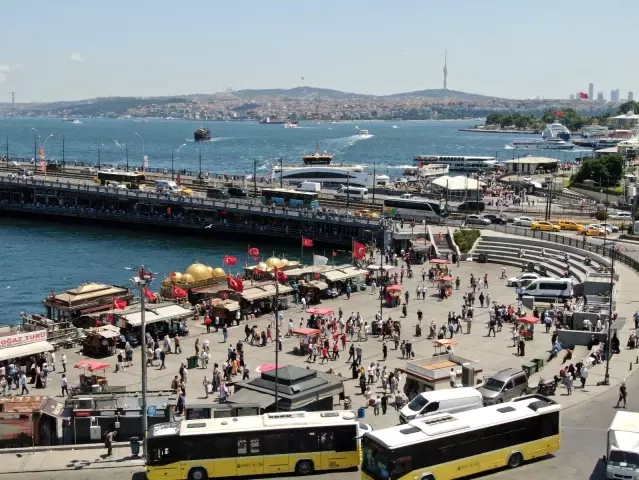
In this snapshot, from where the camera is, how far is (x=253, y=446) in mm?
21500

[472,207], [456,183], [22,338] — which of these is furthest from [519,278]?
[456,183]

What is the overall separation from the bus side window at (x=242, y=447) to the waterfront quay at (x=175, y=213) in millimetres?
46351

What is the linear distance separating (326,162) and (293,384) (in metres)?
97.2

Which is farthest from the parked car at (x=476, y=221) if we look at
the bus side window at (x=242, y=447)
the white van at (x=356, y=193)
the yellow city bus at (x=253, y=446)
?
the bus side window at (x=242, y=447)

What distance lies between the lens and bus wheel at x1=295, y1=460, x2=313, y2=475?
21719 millimetres

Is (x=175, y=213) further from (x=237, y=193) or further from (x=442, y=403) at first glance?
(x=442, y=403)

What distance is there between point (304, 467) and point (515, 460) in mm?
5397

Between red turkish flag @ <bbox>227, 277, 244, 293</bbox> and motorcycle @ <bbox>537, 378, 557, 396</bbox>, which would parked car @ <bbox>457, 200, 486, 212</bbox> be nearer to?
red turkish flag @ <bbox>227, 277, 244, 293</bbox>

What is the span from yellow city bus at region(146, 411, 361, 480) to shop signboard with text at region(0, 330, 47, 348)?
45.9 feet

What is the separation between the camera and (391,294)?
44.7 meters

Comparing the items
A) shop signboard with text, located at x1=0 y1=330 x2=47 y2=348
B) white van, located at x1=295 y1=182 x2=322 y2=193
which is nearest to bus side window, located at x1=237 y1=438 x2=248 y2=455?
shop signboard with text, located at x1=0 y1=330 x2=47 y2=348

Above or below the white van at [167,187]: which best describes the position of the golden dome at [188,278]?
below

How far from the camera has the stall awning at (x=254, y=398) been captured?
2500 centimetres

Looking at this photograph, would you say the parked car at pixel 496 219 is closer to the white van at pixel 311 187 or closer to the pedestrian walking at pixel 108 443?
the white van at pixel 311 187
